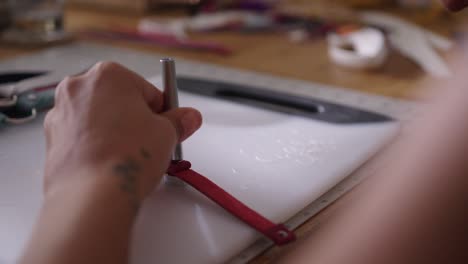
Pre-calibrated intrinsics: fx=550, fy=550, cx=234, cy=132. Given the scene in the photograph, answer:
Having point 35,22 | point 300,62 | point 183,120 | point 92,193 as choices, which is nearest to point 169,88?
point 183,120

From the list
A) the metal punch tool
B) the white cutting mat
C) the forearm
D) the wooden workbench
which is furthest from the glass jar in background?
the forearm

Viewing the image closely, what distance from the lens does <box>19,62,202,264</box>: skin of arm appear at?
13.1 inches

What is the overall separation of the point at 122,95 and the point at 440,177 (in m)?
0.24

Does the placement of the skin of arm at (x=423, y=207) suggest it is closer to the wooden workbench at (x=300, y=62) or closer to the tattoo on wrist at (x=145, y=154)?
the tattoo on wrist at (x=145, y=154)

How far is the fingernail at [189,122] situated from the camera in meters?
0.46

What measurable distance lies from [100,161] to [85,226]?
53 millimetres

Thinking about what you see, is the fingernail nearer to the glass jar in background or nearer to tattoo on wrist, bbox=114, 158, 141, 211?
tattoo on wrist, bbox=114, 158, 141, 211

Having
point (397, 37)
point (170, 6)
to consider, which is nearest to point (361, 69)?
point (397, 37)

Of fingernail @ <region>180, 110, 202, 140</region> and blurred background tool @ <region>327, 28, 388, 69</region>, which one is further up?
fingernail @ <region>180, 110, 202, 140</region>

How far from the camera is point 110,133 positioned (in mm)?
386

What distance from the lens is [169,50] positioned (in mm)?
970

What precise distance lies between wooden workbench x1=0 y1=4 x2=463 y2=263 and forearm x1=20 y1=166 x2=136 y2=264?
1.58 ft

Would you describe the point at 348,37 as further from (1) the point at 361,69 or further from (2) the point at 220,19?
(2) the point at 220,19

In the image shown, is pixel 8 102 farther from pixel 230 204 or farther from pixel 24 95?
pixel 230 204
